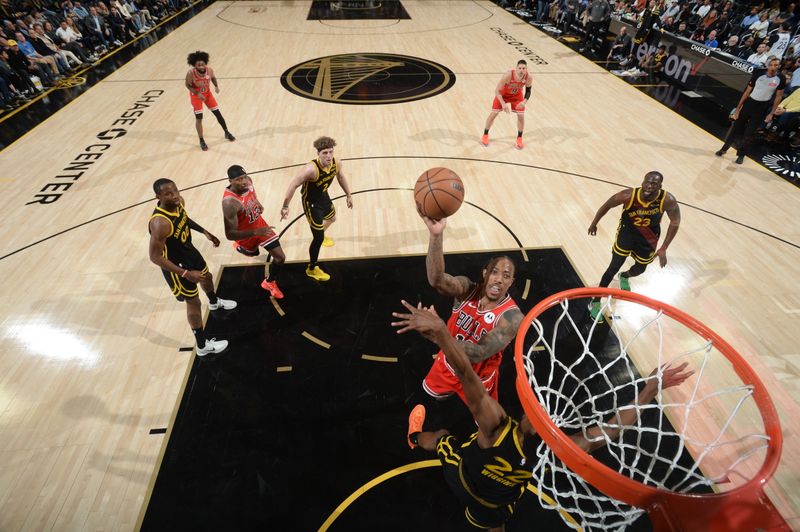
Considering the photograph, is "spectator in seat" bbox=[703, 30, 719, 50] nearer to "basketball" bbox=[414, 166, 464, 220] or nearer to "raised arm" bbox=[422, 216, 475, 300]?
"basketball" bbox=[414, 166, 464, 220]

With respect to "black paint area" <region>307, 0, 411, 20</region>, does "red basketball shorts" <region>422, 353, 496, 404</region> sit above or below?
below

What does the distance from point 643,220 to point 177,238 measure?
4.16 meters

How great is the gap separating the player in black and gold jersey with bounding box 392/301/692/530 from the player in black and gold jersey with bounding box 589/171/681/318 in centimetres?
191

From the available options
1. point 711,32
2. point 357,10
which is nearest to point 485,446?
point 711,32

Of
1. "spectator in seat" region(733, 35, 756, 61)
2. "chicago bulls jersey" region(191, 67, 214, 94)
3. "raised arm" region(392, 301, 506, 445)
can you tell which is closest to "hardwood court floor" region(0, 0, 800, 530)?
"chicago bulls jersey" region(191, 67, 214, 94)

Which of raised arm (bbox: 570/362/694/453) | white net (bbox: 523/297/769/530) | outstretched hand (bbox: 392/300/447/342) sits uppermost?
outstretched hand (bbox: 392/300/447/342)

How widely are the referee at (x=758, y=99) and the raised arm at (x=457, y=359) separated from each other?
300 inches

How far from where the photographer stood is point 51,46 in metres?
10.3

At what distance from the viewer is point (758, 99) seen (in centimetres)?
666

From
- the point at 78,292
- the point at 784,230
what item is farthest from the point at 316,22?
the point at 784,230

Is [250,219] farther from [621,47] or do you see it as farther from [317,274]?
[621,47]

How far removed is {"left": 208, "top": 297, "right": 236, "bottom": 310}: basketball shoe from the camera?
14.2 ft

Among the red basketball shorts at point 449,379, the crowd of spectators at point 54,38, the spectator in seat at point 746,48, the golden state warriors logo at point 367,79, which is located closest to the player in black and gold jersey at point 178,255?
the red basketball shorts at point 449,379

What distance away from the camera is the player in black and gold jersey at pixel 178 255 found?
328cm
